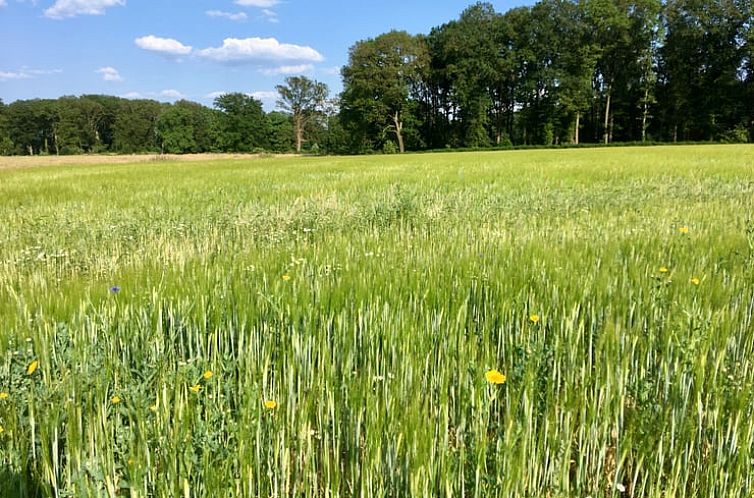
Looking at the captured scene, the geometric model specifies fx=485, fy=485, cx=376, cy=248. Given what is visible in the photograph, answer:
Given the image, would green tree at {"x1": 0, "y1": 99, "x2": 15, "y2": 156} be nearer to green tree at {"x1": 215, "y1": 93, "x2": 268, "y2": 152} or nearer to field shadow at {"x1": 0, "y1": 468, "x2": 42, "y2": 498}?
green tree at {"x1": 215, "y1": 93, "x2": 268, "y2": 152}

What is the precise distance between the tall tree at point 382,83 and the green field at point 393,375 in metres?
69.1

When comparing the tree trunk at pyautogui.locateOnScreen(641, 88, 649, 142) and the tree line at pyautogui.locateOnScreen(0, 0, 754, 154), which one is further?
the tree trunk at pyautogui.locateOnScreen(641, 88, 649, 142)

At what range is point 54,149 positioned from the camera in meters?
122

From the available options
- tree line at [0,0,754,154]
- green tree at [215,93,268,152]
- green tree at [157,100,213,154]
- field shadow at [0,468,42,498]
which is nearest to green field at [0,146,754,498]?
field shadow at [0,468,42,498]

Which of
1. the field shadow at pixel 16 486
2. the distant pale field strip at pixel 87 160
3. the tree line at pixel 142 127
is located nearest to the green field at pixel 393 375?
the field shadow at pixel 16 486

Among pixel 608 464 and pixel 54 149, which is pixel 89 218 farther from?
pixel 54 149

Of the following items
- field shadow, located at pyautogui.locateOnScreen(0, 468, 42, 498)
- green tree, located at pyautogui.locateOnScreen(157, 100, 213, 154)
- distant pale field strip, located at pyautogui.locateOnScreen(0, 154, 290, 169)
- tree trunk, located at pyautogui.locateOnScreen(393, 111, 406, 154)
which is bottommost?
field shadow, located at pyautogui.locateOnScreen(0, 468, 42, 498)

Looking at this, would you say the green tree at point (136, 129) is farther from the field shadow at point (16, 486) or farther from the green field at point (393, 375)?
the field shadow at point (16, 486)

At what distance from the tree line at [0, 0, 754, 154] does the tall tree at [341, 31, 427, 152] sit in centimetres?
15

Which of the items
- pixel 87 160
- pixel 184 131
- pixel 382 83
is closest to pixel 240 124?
pixel 184 131

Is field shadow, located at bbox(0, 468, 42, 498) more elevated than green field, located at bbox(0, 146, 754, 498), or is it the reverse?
green field, located at bbox(0, 146, 754, 498)

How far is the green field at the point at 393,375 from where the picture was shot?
1531mm

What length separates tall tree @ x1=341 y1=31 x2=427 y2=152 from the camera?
231 feet

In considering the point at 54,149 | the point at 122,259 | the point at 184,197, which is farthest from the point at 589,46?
the point at 54,149
